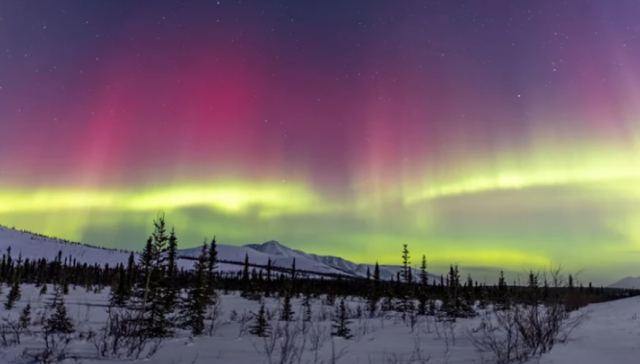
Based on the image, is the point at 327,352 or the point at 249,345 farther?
the point at 249,345

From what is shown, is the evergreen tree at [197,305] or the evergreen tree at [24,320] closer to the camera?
the evergreen tree at [24,320]

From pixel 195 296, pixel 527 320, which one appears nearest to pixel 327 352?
pixel 527 320

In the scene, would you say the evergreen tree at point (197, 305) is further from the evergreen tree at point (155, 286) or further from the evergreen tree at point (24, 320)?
the evergreen tree at point (24, 320)

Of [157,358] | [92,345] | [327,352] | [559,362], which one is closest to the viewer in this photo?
[559,362]

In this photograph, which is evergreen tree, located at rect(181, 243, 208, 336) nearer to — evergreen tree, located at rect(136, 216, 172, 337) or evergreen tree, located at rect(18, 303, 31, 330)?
evergreen tree, located at rect(136, 216, 172, 337)

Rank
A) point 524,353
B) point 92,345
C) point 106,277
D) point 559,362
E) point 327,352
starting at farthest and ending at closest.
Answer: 1. point 106,277
2. point 92,345
3. point 327,352
4. point 524,353
5. point 559,362

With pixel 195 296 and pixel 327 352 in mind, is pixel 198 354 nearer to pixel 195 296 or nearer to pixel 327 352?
pixel 327 352

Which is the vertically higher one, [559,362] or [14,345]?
[559,362]

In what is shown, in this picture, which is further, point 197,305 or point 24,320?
point 197,305

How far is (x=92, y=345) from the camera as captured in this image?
39.7ft

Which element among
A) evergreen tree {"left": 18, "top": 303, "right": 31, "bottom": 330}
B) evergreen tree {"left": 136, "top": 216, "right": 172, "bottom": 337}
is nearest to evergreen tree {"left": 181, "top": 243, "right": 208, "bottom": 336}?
evergreen tree {"left": 136, "top": 216, "right": 172, "bottom": 337}

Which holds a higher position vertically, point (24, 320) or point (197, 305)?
point (197, 305)

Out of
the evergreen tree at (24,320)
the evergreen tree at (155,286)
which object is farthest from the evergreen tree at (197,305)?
the evergreen tree at (24,320)

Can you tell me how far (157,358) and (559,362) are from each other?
734 centimetres
